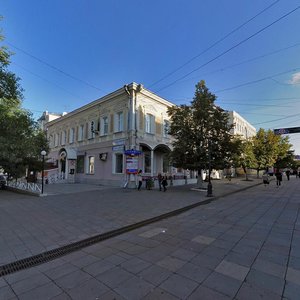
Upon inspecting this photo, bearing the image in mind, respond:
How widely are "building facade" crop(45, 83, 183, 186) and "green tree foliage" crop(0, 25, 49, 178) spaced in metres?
6.60

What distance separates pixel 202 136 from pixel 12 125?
13944mm

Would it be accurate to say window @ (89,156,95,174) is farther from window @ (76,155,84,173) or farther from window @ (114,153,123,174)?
window @ (114,153,123,174)

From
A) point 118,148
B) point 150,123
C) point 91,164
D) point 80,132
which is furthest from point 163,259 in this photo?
point 80,132

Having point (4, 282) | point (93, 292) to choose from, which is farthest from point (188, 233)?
point (4, 282)

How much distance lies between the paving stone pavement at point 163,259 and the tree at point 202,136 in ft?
27.2

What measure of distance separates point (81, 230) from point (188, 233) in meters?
3.14

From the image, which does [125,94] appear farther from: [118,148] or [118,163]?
[118,163]

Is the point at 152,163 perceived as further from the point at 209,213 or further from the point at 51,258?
the point at 51,258

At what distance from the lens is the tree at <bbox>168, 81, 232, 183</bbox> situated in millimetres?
15820

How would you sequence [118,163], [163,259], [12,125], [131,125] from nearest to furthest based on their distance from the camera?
[163,259] → [12,125] → [131,125] → [118,163]

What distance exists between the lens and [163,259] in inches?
165

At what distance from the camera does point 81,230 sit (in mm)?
6285

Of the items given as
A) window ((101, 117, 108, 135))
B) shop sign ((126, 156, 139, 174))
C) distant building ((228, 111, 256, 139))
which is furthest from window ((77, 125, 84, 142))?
distant building ((228, 111, 256, 139))

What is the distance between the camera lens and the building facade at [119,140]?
19156 mm
